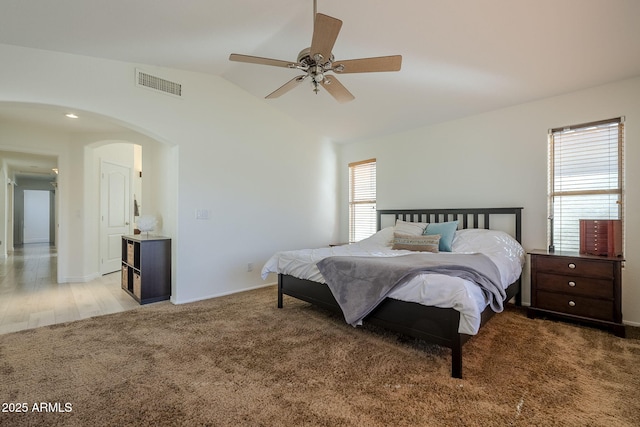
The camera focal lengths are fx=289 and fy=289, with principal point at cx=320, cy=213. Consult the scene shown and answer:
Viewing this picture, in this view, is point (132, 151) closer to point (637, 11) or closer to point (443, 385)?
point (443, 385)

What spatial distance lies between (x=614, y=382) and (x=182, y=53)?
4669 millimetres

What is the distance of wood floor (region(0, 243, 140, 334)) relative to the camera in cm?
308

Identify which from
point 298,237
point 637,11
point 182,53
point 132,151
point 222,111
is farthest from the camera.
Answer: point 132,151

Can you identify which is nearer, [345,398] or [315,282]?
[345,398]

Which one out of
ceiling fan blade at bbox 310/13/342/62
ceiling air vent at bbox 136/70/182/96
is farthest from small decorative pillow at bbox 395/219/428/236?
ceiling air vent at bbox 136/70/182/96

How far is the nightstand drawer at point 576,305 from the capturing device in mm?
2648

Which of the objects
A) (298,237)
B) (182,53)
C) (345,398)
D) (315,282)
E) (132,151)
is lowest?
(345,398)

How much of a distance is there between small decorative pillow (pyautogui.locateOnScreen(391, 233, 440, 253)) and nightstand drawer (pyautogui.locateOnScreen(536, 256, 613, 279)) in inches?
39.6

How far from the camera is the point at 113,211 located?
5652 millimetres

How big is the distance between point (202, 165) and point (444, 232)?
3222 millimetres

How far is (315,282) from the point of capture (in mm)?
2996

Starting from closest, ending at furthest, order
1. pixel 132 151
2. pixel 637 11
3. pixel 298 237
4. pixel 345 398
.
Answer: pixel 345 398 < pixel 637 11 < pixel 298 237 < pixel 132 151

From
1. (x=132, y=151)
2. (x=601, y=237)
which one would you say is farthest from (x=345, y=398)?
(x=132, y=151)

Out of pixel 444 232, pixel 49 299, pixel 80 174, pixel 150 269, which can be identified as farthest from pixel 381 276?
pixel 80 174
